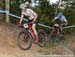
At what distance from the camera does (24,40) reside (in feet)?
38.6

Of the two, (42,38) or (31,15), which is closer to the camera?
(31,15)

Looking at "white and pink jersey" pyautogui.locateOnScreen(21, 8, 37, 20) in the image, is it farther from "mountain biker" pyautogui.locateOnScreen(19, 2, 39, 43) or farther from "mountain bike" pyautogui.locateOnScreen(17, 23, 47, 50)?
"mountain bike" pyautogui.locateOnScreen(17, 23, 47, 50)

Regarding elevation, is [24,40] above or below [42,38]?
above

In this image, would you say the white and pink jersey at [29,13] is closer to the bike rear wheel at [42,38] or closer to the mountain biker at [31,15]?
the mountain biker at [31,15]

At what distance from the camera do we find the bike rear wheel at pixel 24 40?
11.6m

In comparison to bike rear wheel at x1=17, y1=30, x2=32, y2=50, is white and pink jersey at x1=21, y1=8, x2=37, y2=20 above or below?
above

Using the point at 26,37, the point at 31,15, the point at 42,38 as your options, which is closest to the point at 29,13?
the point at 31,15

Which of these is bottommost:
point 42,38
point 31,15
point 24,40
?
point 42,38

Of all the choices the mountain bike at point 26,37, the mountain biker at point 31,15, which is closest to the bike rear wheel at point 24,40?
the mountain bike at point 26,37

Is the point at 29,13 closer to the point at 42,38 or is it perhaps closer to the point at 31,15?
the point at 31,15

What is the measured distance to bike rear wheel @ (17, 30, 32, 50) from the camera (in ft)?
38.2

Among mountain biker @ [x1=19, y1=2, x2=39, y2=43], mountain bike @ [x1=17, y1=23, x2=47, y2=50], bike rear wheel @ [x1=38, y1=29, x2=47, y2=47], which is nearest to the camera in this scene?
mountain bike @ [x1=17, y1=23, x2=47, y2=50]

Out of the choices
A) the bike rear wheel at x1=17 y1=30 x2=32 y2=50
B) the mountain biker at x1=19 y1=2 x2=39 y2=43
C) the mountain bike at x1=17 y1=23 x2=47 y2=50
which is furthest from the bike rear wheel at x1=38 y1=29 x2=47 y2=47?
the bike rear wheel at x1=17 y1=30 x2=32 y2=50

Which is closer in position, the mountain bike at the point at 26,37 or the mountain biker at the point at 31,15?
the mountain bike at the point at 26,37
